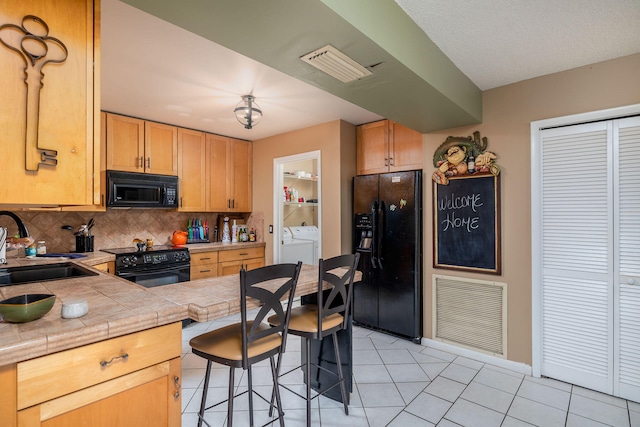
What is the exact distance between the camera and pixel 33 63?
42.1 inches

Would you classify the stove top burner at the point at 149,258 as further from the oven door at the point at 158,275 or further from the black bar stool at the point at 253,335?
the black bar stool at the point at 253,335

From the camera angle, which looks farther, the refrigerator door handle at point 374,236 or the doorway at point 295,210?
the doorway at point 295,210

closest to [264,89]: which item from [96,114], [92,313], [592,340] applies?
[96,114]

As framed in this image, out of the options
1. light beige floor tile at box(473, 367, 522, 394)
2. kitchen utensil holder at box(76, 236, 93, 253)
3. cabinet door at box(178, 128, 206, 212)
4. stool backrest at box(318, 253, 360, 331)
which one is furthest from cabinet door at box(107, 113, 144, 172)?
light beige floor tile at box(473, 367, 522, 394)

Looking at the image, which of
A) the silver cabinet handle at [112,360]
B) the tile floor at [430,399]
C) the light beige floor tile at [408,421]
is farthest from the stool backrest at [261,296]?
the light beige floor tile at [408,421]

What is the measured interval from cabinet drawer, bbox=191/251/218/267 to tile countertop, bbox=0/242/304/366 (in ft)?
6.04

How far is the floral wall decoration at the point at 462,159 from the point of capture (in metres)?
2.77

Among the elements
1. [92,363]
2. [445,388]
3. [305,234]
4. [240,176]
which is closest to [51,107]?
[92,363]

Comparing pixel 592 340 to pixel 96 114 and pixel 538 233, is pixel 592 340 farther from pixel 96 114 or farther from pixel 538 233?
pixel 96 114

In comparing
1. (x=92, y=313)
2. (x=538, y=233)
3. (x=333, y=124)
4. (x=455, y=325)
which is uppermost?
(x=333, y=124)

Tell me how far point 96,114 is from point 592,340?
10.9 feet

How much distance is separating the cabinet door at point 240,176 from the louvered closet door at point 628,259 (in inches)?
158

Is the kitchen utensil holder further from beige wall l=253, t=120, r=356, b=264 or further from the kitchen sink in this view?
beige wall l=253, t=120, r=356, b=264

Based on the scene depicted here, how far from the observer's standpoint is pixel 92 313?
1.21 metres
